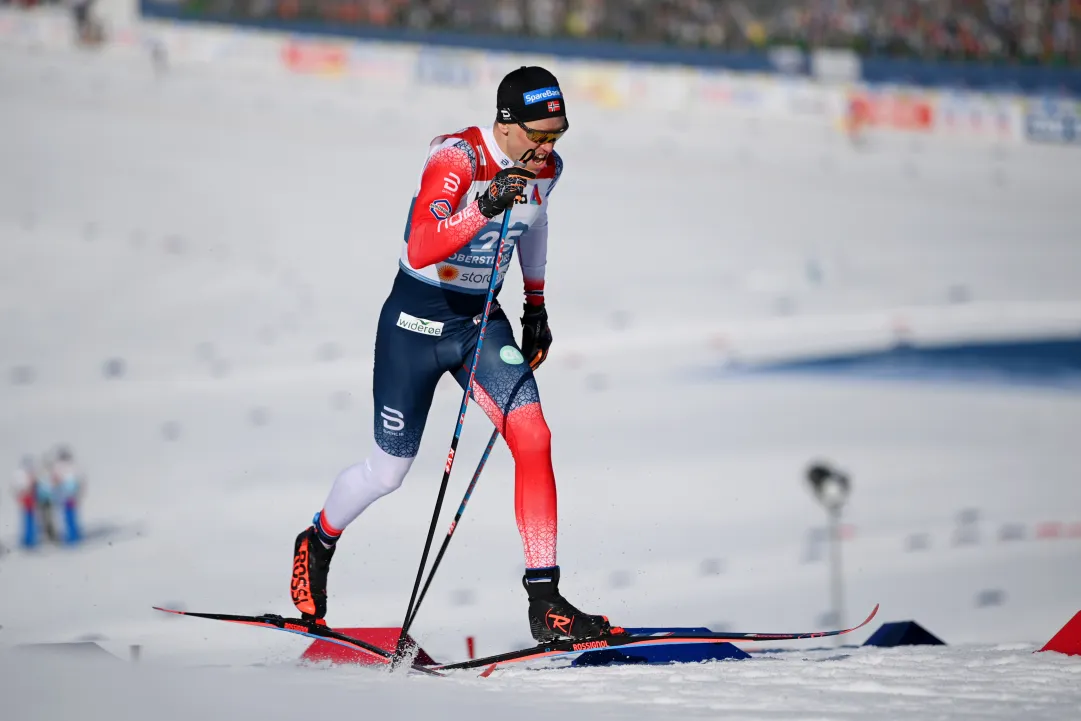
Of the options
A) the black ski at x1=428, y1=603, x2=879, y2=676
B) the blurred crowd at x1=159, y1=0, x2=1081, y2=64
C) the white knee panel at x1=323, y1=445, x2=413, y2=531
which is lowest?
the black ski at x1=428, y1=603, x2=879, y2=676

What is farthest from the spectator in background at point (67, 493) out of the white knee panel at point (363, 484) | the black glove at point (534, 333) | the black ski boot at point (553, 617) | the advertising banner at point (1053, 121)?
the advertising banner at point (1053, 121)

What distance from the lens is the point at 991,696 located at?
13.8 feet

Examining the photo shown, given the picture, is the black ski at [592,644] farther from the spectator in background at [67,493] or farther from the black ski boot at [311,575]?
the spectator in background at [67,493]

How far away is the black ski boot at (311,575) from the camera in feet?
17.9

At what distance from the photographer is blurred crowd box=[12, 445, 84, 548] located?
13.8 metres

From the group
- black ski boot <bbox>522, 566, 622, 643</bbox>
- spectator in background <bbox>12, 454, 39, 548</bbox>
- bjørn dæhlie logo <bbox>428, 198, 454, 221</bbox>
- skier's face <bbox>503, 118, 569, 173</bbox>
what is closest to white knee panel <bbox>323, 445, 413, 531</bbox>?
black ski boot <bbox>522, 566, 622, 643</bbox>

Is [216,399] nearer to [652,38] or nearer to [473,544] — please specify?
[473,544]

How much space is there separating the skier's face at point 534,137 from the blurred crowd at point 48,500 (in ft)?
34.2

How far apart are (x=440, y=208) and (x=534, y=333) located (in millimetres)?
941

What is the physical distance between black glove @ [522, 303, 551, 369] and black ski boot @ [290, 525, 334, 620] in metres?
1.20

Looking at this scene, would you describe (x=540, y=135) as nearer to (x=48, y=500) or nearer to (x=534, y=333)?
(x=534, y=333)

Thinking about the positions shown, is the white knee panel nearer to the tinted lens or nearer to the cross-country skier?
the cross-country skier

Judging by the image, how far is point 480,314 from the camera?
5.09 metres

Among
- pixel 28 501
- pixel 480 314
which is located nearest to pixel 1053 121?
pixel 28 501
